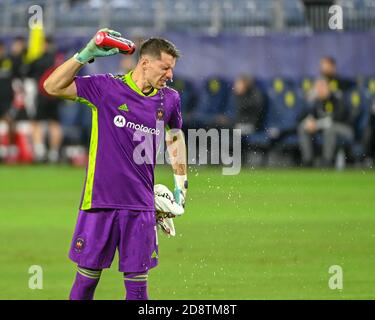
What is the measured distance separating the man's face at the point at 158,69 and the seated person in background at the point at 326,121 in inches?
649

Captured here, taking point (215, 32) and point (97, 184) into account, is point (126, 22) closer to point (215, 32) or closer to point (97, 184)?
point (215, 32)

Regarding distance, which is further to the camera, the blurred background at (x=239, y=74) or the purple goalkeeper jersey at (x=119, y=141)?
the blurred background at (x=239, y=74)

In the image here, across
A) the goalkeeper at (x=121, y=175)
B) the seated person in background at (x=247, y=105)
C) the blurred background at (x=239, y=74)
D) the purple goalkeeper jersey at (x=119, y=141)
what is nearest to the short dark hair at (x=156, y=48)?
the goalkeeper at (x=121, y=175)

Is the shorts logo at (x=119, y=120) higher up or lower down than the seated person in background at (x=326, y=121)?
higher up

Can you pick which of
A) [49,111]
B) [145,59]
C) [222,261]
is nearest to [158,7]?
[49,111]

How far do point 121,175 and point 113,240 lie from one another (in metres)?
0.47

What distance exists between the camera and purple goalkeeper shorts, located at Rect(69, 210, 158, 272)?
8383 mm

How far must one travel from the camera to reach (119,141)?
8.48 metres

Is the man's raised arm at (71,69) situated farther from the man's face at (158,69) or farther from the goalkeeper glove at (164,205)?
the goalkeeper glove at (164,205)

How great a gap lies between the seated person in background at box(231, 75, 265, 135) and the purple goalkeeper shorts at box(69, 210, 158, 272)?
637 inches

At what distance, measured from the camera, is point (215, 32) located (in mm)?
Result: 26062

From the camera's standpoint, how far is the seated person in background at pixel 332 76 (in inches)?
982

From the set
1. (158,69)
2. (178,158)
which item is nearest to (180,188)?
(178,158)

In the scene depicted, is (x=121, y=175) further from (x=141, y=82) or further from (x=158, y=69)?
(x=158, y=69)
